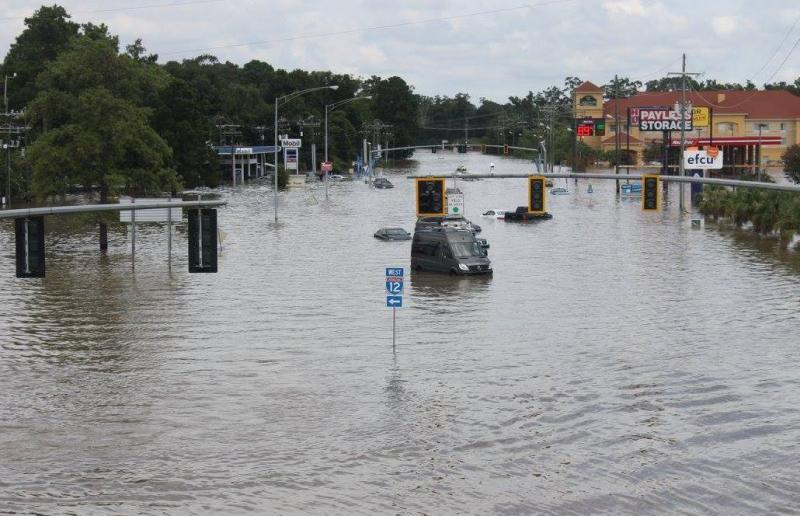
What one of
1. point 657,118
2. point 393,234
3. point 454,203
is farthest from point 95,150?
point 657,118

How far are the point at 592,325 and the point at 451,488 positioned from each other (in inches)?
766

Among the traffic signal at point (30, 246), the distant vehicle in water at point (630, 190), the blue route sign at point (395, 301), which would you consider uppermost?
the distant vehicle in water at point (630, 190)

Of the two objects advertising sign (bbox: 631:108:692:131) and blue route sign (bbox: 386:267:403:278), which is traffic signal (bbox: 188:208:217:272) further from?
advertising sign (bbox: 631:108:692:131)

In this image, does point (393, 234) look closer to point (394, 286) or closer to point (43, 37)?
point (394, 286)

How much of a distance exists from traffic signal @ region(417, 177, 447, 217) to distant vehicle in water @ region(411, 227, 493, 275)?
43.5 feet

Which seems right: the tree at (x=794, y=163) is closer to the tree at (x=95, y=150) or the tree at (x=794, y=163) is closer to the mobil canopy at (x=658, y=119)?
the mobil canopy at (x=658, y=119)

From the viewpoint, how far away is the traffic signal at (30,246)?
3036cm

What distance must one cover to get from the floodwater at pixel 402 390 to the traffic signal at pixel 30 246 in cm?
354

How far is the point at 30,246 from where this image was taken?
30406mm

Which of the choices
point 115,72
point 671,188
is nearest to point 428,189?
point 115,72

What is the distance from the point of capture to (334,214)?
327ft

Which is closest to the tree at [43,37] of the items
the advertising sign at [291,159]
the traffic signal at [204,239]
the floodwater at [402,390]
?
the advertising sign at [291,159]

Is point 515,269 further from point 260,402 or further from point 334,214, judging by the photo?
point 334,214

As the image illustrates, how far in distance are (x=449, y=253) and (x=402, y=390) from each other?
24.1 m
